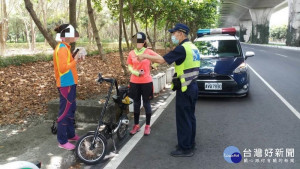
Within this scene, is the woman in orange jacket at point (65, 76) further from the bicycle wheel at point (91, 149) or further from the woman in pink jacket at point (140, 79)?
the woman in pink jacket at point (140, 79)

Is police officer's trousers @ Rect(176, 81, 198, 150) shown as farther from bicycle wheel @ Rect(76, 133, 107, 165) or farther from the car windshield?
the car windshield

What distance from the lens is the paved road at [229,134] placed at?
151 inches

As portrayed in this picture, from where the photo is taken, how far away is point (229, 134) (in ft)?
16.2

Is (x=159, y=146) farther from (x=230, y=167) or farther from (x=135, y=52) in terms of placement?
(x=135, y=52)

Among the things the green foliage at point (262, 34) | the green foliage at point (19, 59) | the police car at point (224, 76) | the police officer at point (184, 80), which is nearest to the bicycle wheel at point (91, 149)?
the police officer at point (184, 80)

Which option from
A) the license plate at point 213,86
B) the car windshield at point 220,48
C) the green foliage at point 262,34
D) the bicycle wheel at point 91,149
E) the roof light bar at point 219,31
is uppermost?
the green foliage at point 262,34

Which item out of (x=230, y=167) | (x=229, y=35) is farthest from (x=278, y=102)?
(x=230, y=167)

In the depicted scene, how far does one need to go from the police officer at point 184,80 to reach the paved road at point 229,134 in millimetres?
260

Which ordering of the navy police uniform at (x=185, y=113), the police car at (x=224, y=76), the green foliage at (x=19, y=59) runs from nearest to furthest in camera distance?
the navy police uniform at (x=185, y=113) < the police car at (x=224, y=76) < the green foliage at (x=19, y=59)

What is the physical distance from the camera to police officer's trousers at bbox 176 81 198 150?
4.03 m

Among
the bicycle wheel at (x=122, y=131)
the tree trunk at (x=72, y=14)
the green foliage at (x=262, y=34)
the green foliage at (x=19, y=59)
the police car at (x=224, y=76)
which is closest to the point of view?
the bicycle wheel at (x=122, y=131)

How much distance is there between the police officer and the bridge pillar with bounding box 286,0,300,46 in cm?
3588

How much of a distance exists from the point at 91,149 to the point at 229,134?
2548 millimetres

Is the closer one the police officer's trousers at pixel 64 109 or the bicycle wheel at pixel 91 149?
the bicycle wheel at pixel 91 149
